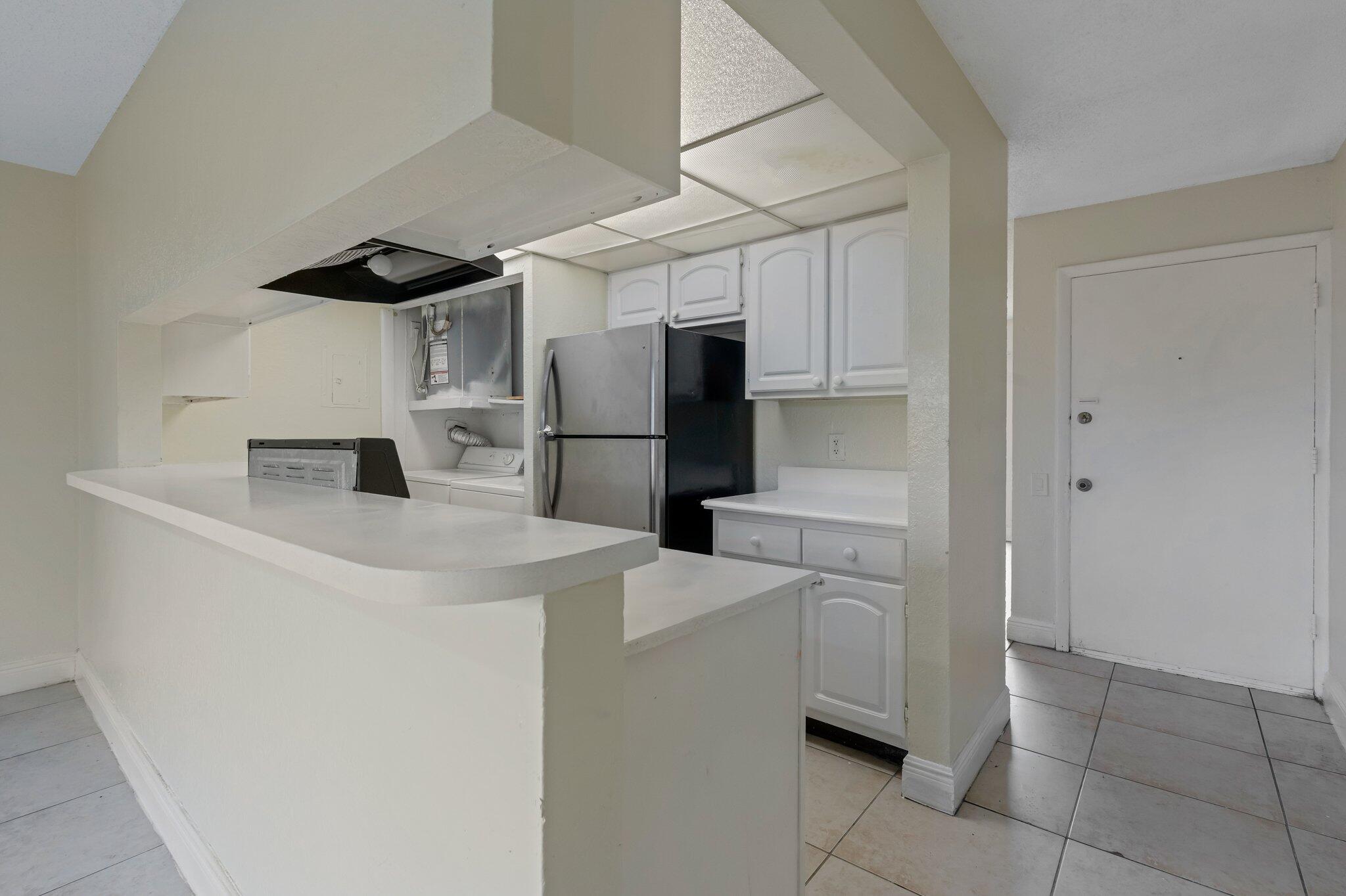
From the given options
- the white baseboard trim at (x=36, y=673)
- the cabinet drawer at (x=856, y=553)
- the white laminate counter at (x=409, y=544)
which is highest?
the white laminate counter at (x=409, y=544)

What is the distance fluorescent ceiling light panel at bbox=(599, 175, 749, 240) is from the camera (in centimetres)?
245

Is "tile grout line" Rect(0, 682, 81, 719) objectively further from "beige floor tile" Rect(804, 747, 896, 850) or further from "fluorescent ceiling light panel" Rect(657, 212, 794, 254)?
"fluorescent ceiling light panel" Rect(657, 212, 794, 254)

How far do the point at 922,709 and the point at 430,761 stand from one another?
167 cm

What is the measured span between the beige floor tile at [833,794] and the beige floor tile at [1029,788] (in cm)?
31

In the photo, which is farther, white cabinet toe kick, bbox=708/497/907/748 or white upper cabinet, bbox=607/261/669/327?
white upper cabinet, bbox=607/261/669/327

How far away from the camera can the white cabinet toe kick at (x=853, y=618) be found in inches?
83.9

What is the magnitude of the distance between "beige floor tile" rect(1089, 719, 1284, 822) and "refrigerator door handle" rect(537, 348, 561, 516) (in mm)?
2464

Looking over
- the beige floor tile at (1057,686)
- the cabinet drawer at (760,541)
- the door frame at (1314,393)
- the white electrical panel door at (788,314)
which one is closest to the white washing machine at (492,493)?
the cabinet drawer at (760,541)

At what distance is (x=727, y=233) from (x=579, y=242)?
712 mm

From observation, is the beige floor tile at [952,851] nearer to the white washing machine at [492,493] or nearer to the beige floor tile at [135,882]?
the beige floor tile at [135,882]

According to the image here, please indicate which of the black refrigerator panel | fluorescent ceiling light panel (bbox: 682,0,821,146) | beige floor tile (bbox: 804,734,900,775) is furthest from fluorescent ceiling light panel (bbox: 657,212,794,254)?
beige floor tile (bbox: 804,734,900,775)

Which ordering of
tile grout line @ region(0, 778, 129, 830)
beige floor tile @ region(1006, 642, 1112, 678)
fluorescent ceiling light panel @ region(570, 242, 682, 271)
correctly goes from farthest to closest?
fluorescent ceiling light panel @ region(570, 242, 682, 271)
beige floor tile @ region(1006, 642, 1112, 678)
tile grout line @ region(0, 778, 129, 830)

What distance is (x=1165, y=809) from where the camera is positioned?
6.28 ft

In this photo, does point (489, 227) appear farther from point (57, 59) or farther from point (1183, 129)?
point (1183, 129)
